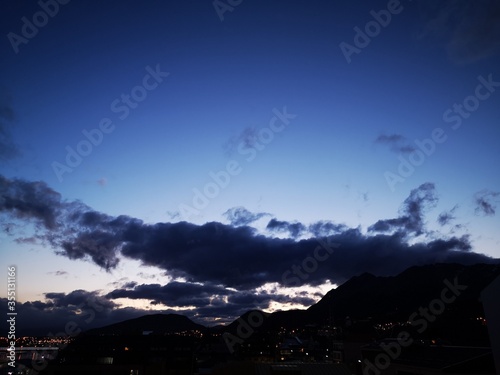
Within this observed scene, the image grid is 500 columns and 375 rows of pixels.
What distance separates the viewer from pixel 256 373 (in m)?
32.7

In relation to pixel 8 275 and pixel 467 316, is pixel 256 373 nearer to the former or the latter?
pixel 8 275

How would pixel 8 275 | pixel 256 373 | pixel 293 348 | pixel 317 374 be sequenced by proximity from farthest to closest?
1. pixel 293 348
2. pixel 317 374
3. pixel 256 373
4. pixel 8 275

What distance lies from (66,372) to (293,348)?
109 metres

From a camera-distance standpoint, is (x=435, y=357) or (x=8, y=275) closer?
(x=8, y=275)

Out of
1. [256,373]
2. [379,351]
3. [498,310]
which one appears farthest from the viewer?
[379,351]

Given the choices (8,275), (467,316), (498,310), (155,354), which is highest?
(8,275)

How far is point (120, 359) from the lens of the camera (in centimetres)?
6538

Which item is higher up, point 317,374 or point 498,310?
point 498,310

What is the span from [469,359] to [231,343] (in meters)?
129

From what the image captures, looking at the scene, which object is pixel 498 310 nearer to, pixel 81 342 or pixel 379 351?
pixel 379 351

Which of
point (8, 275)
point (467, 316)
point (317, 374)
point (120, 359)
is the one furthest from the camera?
point (467, 316)

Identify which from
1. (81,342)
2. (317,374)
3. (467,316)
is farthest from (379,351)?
(467,316)

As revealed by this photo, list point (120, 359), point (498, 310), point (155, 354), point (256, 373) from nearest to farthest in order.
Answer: point (256, 373) < point (498, 310) < point (120, 359) < point (155, 354)

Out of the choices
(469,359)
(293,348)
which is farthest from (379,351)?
(293,348)
